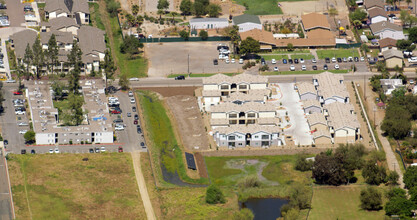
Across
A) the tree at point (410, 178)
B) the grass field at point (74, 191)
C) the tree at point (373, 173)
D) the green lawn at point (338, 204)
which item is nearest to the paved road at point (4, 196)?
the grass field at point (74, 191)

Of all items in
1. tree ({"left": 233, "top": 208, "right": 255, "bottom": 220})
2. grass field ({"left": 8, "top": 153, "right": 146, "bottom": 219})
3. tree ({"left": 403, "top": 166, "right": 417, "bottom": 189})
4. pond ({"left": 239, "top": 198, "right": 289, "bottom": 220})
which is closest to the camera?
tree ({"left": 233, "top": 208, "right": 255, "bottom": 220})

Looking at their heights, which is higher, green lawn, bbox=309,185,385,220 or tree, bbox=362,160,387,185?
tree, bbox=362,160,387,185

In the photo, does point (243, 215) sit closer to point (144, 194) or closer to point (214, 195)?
point (214, 195)

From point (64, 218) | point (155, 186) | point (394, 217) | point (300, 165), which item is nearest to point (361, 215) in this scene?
point (394, 217)

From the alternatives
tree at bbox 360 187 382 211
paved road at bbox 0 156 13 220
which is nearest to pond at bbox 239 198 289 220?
tree at bbox 360 187 382 211

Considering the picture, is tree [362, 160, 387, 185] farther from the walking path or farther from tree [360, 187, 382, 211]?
the walking path

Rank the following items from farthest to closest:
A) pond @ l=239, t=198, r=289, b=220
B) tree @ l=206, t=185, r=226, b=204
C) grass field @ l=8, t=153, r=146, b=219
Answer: tree @ l=206, t=185, r=226, b=204 → pond @ l=239, t=198, r=289, b=220 → grass field @ l=8, t=153, r=146, b=219

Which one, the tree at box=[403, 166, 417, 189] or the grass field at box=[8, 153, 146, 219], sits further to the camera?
the tree at box=[403, 166, 417, 189]
